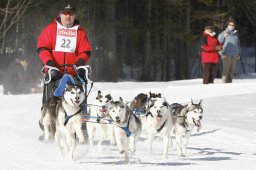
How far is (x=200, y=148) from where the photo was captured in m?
8.32

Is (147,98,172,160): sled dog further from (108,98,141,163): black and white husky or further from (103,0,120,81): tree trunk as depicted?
(103,0,120,81): tree trunk

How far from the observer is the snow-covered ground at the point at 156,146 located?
650 centimetres

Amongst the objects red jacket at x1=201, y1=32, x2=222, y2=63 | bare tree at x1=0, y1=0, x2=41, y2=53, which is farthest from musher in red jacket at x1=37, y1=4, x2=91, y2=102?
bare tree at x1=0, y1=0, x2=41, y2=53

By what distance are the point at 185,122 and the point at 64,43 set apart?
1.86 metres

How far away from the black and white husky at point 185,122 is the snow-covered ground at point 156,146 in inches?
6.3

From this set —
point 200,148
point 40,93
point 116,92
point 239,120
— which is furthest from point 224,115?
point 40,93

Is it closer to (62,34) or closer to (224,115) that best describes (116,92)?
(224,115)

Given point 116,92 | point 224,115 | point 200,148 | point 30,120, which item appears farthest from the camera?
point 116,92

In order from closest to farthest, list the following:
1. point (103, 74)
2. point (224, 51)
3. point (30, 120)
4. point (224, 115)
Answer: point (30, 120) < point (224, 115) < point (224, 51) < point (103, 74)

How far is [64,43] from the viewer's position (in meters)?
7.72

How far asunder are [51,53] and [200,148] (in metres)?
2.44

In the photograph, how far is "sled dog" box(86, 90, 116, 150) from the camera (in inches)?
313

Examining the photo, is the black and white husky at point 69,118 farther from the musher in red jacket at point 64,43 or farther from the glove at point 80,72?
the musher in red jacket at point 64,43

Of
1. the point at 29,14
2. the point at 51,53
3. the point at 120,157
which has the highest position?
the point at 29,14
